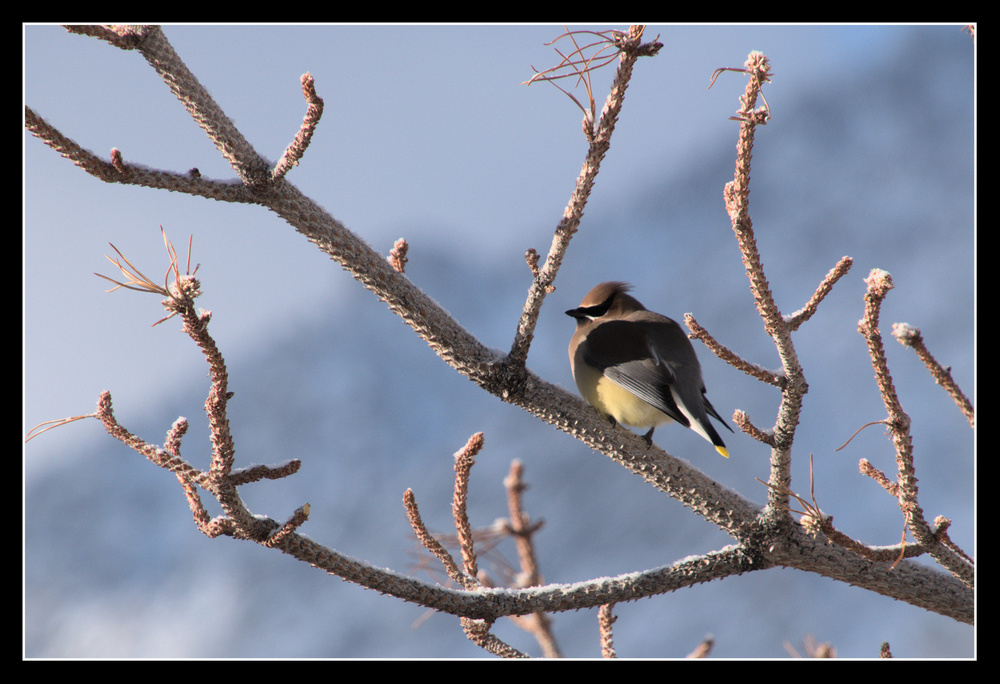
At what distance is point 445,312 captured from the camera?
2.08 meters

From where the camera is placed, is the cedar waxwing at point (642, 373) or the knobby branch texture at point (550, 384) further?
the cedar waxwing at point (642, 373)

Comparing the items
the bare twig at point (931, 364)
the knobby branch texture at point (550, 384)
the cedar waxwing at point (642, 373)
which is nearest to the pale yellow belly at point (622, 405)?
the cedar waxwing at point (642, 373)

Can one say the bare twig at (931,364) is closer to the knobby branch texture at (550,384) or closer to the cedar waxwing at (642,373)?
the knobby branch texture at (550,384)

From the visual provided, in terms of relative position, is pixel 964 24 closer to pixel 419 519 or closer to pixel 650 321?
pixel 650 321

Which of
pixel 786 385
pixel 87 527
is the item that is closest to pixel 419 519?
pixel 786 385

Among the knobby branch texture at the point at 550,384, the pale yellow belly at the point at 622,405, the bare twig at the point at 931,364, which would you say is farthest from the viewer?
the pale yellow belly at the point at 622,405

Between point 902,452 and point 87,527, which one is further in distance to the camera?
point 87,527

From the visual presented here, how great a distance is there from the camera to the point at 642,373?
2900 mm

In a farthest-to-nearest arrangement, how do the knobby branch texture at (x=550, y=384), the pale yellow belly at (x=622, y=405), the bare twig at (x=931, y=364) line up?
the pale yellow belly at (x=622, y=405) → the knobby branch texture at (x=550, y=384) → the bare twig at (x=931, y=364)

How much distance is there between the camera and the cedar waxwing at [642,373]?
282cm

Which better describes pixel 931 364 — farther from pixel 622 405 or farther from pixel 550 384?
pixel 622 405

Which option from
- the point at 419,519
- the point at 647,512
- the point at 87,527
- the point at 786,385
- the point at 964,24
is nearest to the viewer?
the point at 786,385

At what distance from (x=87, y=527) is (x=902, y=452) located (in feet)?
Answer: 81.7
